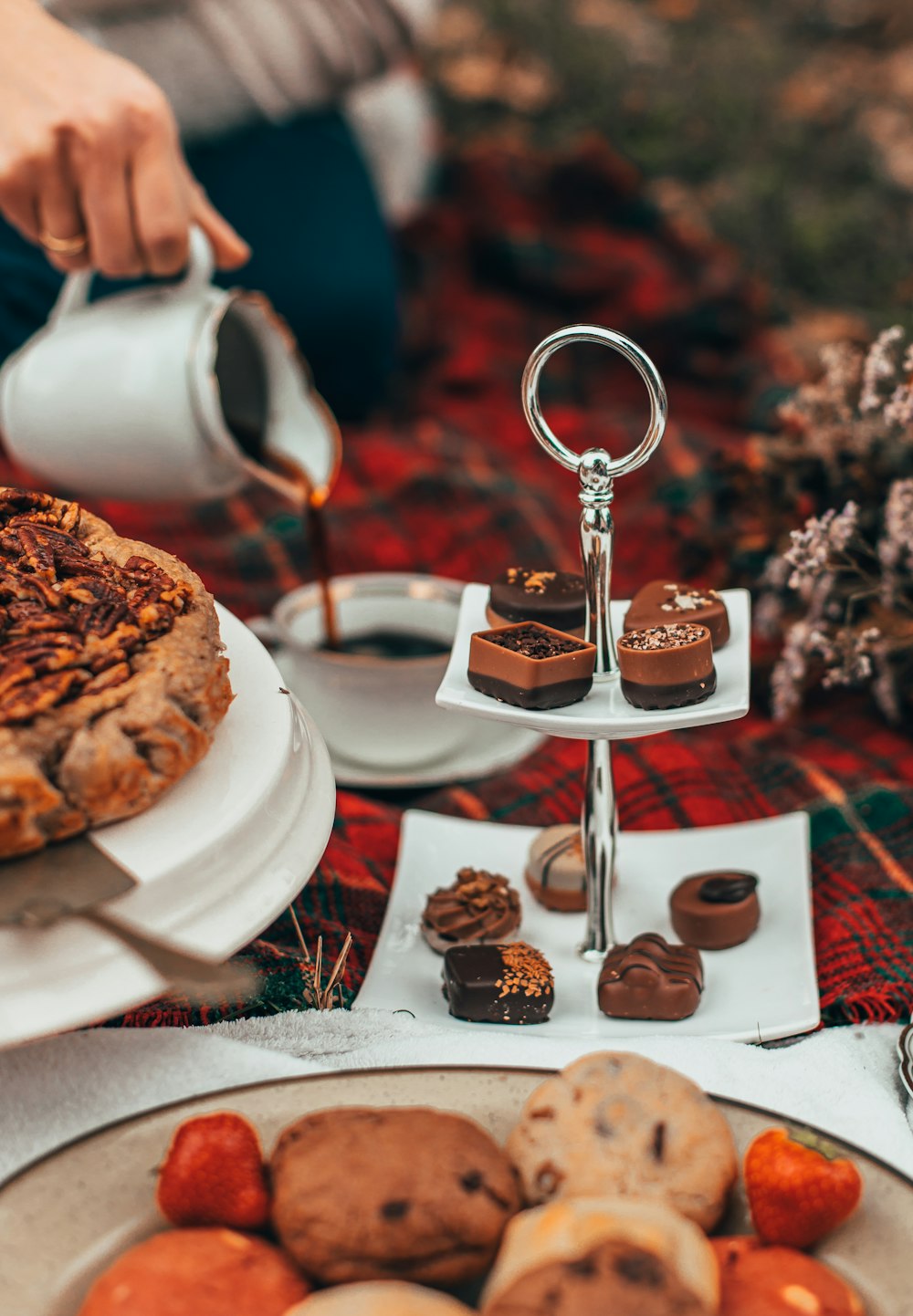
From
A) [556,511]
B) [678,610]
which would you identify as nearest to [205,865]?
[678,610]

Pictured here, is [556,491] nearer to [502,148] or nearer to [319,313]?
[319,313]

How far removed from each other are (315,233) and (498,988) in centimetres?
127

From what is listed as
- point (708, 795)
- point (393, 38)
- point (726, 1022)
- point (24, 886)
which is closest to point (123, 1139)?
point (24, 886)

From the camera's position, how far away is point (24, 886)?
1.81ft

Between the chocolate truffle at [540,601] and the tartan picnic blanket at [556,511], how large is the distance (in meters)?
0.23

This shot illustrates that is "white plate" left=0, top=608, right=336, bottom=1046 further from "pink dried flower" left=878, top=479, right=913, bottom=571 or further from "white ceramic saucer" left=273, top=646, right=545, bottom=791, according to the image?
"pink dried flower" left=878, top=479, right=913, bottom=571

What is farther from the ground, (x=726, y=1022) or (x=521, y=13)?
(x=521, y=13)

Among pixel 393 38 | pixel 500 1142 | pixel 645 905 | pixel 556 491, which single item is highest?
pixel 393 38

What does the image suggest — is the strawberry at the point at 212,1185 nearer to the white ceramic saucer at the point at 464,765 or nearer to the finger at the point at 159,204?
the white ceramic saucer at the point at 464,765

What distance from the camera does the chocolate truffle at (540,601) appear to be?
0.76m

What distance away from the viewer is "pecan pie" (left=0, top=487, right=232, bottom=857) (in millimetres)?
572

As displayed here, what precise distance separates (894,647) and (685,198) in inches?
61.4

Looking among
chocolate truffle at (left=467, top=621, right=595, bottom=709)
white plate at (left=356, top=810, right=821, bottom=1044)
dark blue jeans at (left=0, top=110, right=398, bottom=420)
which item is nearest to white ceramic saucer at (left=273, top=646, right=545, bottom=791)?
white plate at (left=356, top=810, right=821, bottom=1044)

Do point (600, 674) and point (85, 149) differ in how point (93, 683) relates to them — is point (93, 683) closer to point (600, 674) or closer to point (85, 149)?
point (600, 674)
